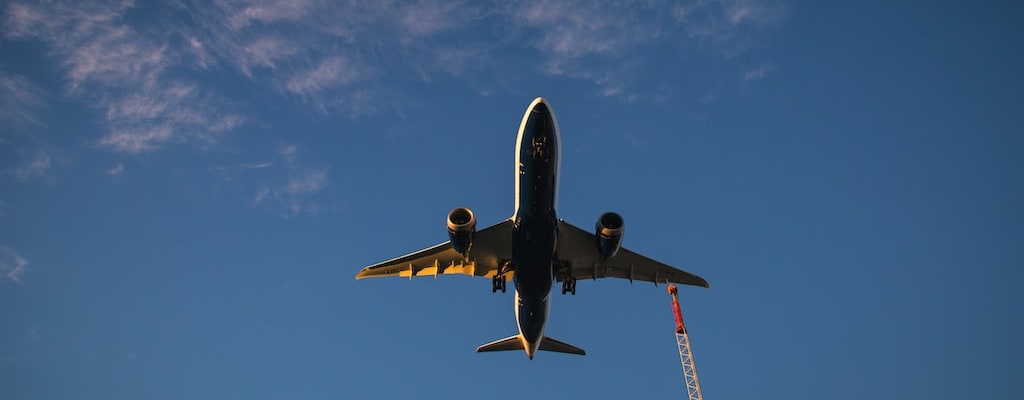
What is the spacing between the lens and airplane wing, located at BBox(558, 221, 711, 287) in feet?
100

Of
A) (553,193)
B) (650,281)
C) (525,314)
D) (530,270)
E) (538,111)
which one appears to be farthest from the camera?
(650,281)

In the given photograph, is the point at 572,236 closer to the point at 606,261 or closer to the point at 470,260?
the point at 606,261

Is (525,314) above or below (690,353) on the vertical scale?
below

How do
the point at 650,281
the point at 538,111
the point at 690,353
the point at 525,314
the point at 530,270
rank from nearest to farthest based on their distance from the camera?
the point at 538,111
the point at 530,270
the point at 525,314
the point at 650,281
the point at 690,353

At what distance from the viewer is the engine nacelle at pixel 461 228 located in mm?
26438

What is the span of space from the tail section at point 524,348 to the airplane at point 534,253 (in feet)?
0.16

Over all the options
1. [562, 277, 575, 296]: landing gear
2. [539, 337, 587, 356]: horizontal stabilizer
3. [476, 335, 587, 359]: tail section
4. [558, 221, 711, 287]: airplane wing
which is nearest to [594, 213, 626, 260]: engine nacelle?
[558, 221, 711, 287]: airplane wing

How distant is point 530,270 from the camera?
2792 cm

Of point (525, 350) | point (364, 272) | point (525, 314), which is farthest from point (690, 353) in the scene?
point (364, 272)

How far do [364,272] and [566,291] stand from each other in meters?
9.18

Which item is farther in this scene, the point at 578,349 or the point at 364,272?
the point at 578,349

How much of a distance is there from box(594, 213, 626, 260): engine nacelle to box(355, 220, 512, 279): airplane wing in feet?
12.3

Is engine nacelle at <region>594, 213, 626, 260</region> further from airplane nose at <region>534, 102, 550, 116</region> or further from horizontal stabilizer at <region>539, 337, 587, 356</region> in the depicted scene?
horizontal stabilizer at <region>539, 337, 587, 356</region>

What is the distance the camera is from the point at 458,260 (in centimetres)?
3189
